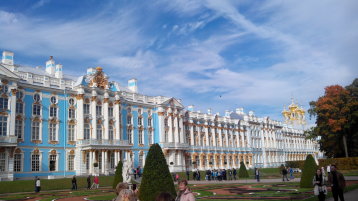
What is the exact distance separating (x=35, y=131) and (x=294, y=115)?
306ft

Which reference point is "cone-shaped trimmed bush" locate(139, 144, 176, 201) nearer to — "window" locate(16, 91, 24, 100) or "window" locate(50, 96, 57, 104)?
"window" locate(16, 91, 24, 100)

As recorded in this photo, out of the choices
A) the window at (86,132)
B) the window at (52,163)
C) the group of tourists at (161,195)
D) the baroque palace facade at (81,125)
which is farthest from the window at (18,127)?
the group of tourists at (161,195)

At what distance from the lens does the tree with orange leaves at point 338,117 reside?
46.7 metres

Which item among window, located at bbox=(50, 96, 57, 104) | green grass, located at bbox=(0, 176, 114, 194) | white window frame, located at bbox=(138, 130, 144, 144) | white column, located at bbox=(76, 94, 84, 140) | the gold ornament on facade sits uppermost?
the gold ornament on facade

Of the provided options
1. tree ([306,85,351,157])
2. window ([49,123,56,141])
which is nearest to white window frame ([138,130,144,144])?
window ([49,123,56,141])

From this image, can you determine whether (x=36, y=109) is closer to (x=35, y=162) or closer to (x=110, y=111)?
(x=35, y=162)

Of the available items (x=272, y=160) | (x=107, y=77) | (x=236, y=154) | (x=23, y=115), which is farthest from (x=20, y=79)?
(x=272, y=160)

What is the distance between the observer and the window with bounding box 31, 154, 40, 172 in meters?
38.5

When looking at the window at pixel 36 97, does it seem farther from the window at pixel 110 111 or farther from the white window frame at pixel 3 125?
the window at pixel 110 111

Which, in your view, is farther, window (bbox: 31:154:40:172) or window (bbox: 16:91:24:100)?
window (bbox: 31:154:40:172)

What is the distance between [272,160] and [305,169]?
69032 mm

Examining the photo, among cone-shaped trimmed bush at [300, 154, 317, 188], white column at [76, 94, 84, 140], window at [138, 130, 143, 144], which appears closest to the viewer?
cone-shaped trimmed bush at [300, 154, 317, 188]

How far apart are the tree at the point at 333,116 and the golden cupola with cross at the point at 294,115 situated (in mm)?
62957

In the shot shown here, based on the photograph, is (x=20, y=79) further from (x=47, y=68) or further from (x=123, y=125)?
(x=123, y=125)
